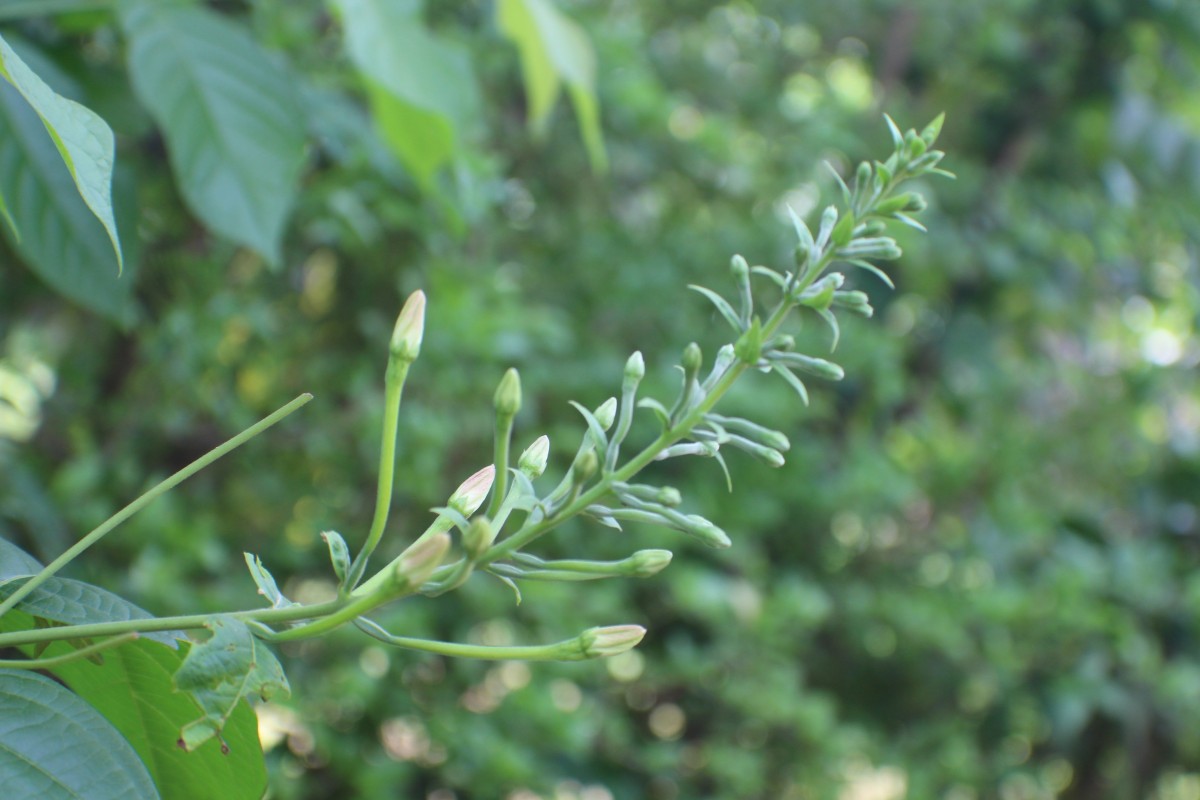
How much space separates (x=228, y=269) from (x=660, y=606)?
0.82 metres

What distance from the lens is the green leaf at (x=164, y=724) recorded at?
0.34 m

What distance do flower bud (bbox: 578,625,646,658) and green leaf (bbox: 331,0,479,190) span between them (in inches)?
23.6

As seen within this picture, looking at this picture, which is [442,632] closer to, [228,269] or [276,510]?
[276,510]

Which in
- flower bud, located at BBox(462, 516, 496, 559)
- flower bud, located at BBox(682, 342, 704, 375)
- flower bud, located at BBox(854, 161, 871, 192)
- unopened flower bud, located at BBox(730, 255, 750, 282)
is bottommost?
flower bud, located at BBox(462, 516, 496, 559)

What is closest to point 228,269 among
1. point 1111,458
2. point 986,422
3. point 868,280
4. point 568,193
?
point 568,193

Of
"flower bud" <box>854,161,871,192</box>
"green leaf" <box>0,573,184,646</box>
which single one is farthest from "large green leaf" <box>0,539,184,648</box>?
"flower bud" <box>854,161,871,192</box>

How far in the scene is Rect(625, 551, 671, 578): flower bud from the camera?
0.99ft

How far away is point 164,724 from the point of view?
35 centimetres

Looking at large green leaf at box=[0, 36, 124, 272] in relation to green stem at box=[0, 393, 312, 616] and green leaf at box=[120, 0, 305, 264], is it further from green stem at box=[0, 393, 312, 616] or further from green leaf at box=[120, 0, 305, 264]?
green leaf at box=[120, 0, 305, 264]

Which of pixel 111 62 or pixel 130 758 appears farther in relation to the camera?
pixel 111 62

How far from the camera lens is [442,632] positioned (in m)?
1.44

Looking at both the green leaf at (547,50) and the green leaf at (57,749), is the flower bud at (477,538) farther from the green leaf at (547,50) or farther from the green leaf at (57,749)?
the green leaf at (547,50)

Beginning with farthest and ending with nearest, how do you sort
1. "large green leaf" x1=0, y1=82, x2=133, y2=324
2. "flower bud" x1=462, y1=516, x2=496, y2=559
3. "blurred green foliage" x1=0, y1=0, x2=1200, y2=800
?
"blurred green foliage" x1=0, y1=0, x2=1200, y2=800 → "large green leaf" x1=0, y1=82, x2=133, y2=324 → "flower bud" x1=462, y1=516, x2=496, y2=559

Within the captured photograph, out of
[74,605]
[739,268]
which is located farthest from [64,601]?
[739,268]
